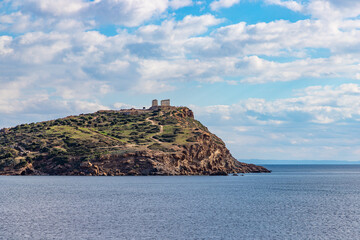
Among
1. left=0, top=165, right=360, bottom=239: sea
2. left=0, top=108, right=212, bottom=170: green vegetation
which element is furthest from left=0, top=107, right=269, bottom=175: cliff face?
left=0, top=165, right=360, bottom=239: sea

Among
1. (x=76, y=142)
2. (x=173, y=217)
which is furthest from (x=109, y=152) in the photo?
(x=173, y=217)

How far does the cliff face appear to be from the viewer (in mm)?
154250

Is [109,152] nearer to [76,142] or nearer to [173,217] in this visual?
[76,142]

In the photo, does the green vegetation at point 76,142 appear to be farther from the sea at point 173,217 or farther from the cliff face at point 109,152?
the sea at point 173,217

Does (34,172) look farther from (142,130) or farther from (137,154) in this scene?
(142,130)

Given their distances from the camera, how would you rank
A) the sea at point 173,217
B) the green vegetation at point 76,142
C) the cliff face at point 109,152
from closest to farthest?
the sea at point 173,217 → the cliff face at point 109,152 → the green vegetation at point 76,142

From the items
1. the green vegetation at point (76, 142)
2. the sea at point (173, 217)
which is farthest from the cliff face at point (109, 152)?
the sea at point (173, 217)

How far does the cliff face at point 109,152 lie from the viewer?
154 m

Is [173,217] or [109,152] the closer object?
[173,217]

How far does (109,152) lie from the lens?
15738 cm

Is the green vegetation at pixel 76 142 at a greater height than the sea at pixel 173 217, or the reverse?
the green vegetation at pixel 76 142

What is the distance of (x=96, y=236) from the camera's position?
4269cm

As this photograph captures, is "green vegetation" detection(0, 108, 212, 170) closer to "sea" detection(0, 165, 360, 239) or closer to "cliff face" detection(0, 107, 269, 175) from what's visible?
"cliff face" detection(0, 107, 269, 175)

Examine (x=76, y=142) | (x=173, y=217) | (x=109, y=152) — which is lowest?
(x=173, y=217)
